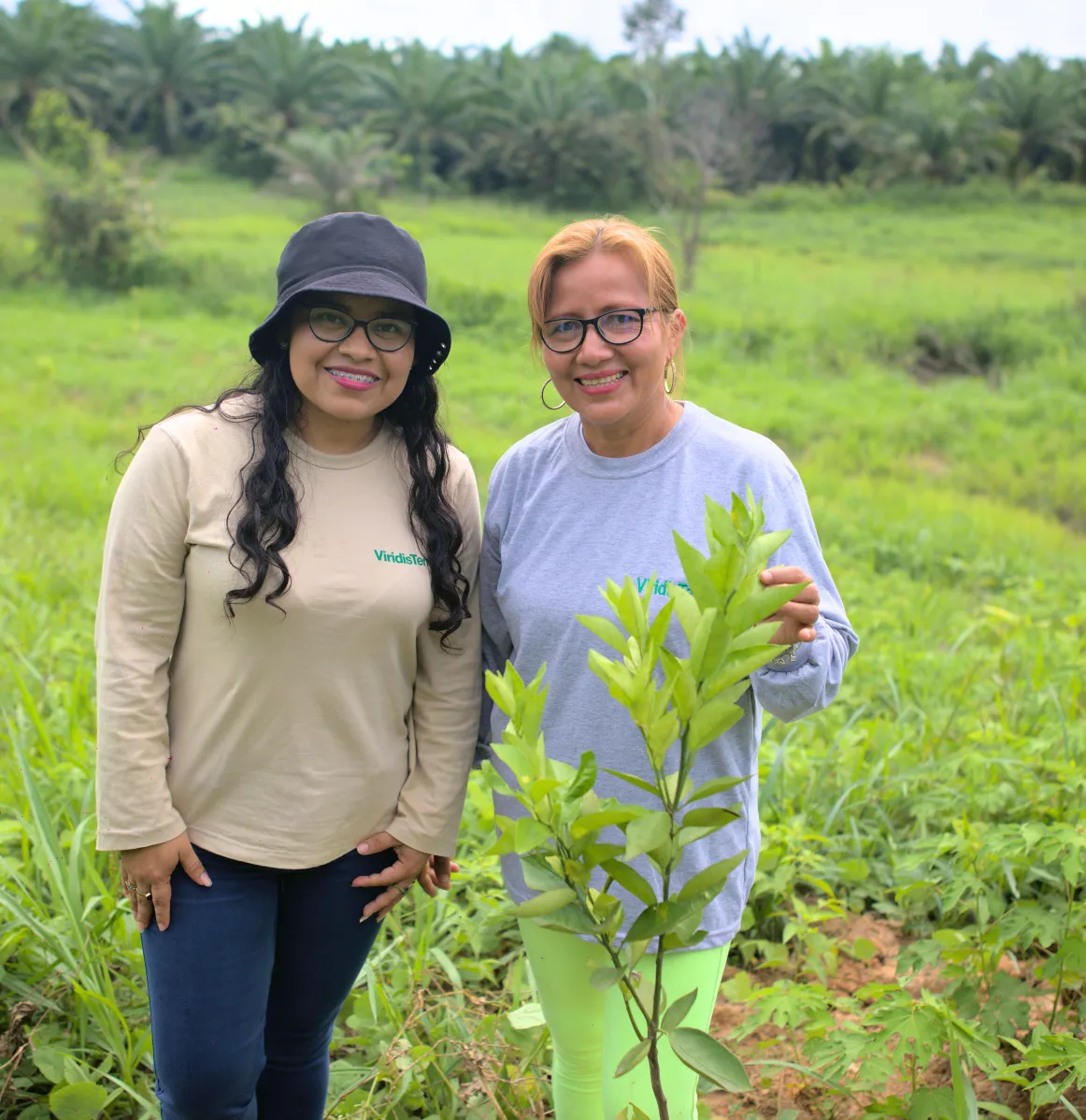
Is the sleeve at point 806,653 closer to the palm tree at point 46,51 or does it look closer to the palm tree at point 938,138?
the palm tree at point 938,138

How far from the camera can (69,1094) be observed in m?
1.98

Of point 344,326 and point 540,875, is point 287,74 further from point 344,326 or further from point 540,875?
point 540,875

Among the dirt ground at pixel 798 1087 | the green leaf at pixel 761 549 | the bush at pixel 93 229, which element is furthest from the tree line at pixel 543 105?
the green leaf at pixel 761 549

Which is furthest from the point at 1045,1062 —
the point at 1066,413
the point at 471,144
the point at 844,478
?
the point at 471,144

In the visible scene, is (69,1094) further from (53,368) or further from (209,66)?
(209,66)

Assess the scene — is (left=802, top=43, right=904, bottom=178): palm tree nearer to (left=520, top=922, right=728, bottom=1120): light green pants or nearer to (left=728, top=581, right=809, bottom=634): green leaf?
(left=520, top=922, right=728, bottom=1120): light green pants

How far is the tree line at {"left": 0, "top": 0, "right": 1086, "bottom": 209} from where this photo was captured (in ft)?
84.3

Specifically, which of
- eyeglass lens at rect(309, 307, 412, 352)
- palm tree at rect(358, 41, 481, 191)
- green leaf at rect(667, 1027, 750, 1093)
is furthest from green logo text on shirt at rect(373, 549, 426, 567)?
palm tree at rect(358, 41, 481, 191)

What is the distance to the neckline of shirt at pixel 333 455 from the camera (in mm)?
1792

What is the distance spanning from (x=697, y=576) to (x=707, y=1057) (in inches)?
19.3

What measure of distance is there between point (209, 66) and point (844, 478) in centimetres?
2611

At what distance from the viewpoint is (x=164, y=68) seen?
28.5m

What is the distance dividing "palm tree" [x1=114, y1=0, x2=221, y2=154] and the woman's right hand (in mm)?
30457

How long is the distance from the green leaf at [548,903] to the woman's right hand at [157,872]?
81 centimetres
